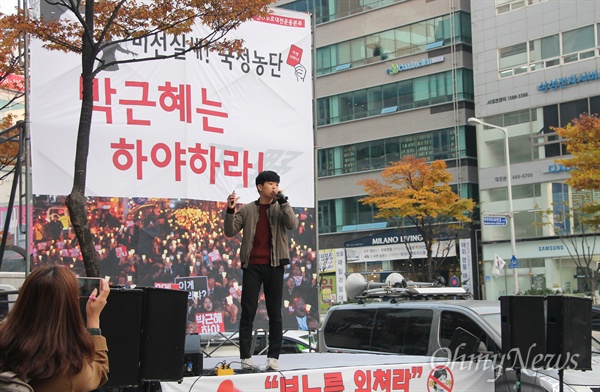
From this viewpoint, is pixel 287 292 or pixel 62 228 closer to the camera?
pixel 62 228

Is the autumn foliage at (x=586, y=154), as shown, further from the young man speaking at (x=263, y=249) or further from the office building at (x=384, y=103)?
the young man speaking at (x=263, y=249)

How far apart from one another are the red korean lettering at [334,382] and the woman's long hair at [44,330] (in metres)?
3.54

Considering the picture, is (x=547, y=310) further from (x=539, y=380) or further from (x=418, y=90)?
(x=418, y=90)

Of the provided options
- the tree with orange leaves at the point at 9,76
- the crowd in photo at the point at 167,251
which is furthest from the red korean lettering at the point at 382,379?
the tree with orange leaves at the point at 9,76

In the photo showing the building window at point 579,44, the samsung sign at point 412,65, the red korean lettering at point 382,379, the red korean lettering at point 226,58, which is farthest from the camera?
the samsung sign at point 412,65

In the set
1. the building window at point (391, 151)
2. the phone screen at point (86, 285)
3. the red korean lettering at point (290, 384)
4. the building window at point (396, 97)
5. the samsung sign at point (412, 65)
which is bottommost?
the red korean lettering at point (290, 384)

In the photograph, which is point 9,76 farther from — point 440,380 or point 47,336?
point 47,336

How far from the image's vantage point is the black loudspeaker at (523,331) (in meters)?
6.96

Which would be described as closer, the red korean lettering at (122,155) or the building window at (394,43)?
the red korean lettering at (122,155)

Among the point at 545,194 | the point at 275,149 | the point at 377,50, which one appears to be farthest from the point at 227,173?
the point at 377,50

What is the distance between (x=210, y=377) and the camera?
5.95m

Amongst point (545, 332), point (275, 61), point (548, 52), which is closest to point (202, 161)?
point (275, 61)

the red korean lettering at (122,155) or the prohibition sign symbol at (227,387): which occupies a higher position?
the red korean lettering at (122,155)

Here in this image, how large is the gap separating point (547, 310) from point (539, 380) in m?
0.73
